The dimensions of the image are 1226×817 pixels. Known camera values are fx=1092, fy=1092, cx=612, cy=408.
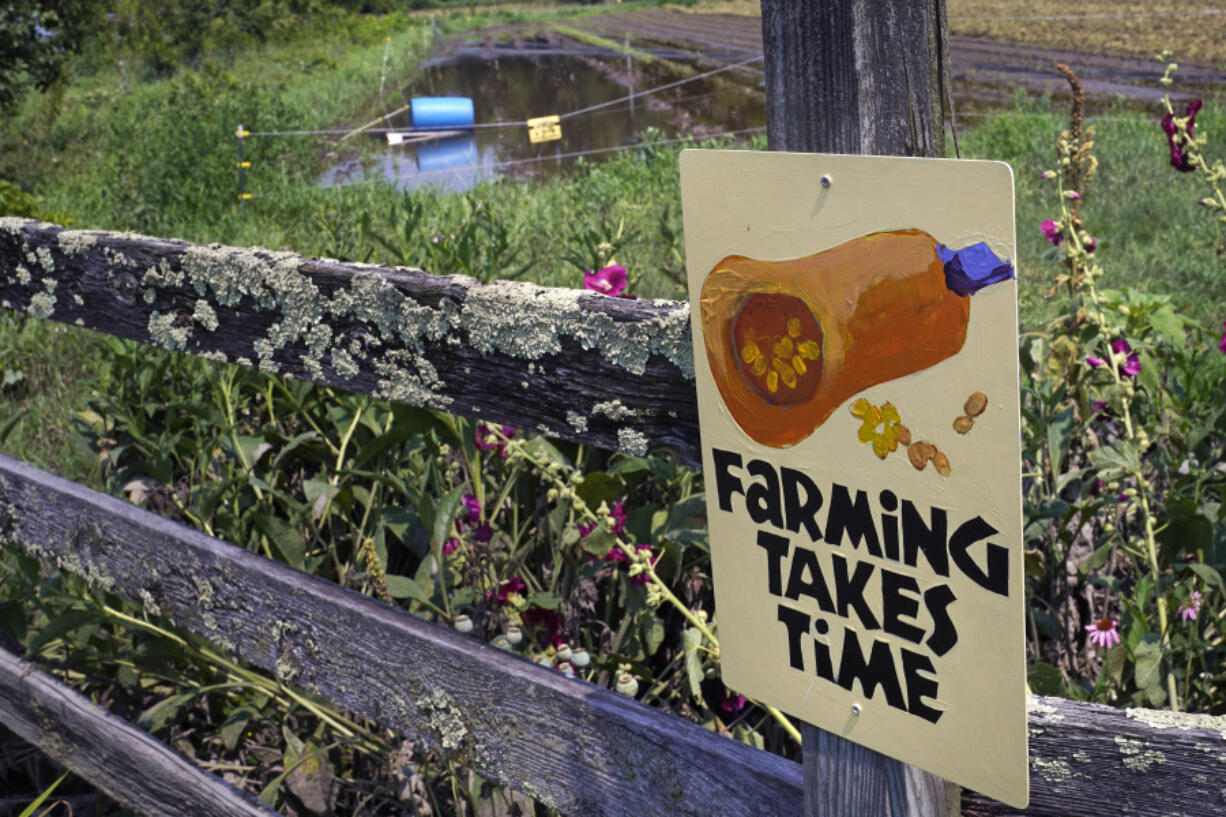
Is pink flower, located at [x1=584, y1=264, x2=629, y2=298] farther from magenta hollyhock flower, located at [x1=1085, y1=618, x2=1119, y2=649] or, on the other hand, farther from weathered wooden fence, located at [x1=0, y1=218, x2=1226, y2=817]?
magenta hollyhock flower, located at [x1=1085, y1=618, x2=1119, y2=649]

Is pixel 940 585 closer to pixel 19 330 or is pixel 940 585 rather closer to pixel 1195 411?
pixel 1195 411

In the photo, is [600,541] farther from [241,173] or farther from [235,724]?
[241,173]

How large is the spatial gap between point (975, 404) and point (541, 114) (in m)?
17.5

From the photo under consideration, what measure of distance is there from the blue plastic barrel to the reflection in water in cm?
32

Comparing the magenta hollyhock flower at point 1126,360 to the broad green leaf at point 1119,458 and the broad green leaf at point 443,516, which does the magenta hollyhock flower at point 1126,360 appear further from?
the broad green leaf at point 443,516

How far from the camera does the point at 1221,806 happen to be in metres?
0.81

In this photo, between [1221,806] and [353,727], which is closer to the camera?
[1221,806]

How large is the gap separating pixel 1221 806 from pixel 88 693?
2.07m

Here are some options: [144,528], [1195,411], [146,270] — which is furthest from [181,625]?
[1195,411]

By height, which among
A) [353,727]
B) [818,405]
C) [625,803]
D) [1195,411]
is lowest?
[353,727]

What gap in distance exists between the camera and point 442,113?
1351cm

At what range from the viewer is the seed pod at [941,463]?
789 mm

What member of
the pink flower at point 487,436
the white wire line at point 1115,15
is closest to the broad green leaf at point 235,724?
the pink flower at point 487,436

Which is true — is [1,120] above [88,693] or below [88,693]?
above
